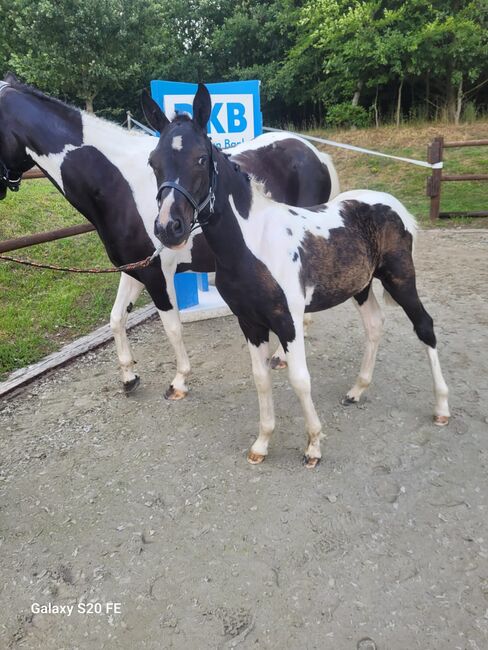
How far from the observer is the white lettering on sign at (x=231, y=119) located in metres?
4.63

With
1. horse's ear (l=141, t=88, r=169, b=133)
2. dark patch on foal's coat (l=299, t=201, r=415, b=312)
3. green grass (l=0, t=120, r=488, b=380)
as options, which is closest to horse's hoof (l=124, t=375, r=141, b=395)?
green grass (l=0, t=120, r=488, b=380)

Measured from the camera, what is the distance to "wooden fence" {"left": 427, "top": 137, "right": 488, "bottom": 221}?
24.9ft

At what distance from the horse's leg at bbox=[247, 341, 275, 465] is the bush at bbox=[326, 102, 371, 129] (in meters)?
13.9

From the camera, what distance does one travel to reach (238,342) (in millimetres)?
4238

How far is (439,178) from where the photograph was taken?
766 cm

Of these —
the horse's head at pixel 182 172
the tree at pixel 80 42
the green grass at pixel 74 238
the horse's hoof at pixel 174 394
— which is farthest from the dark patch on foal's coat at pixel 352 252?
the tree at pixel 80 42

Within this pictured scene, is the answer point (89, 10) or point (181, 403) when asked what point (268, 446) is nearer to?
point (181, 403)

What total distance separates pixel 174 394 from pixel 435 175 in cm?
654

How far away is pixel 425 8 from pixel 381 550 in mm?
15615

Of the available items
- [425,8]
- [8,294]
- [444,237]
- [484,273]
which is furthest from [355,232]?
[425,8]

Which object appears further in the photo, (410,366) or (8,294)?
(8,294)

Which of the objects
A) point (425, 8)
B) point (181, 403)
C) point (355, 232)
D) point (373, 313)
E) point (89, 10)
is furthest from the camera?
point (89, 10)

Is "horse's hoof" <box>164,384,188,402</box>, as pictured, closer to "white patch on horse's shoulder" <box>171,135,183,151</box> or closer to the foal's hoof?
the foal's hoof

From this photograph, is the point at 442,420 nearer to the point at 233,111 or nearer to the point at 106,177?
the point at 106,177
